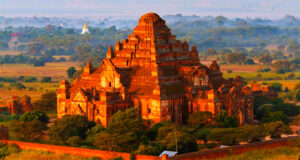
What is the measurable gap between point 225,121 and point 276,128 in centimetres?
350

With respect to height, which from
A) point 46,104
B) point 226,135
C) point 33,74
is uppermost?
point 33,74

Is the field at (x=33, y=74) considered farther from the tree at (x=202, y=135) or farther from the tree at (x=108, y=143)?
the tree at (x=202, y=135)

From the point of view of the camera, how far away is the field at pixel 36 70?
→ 373 feet

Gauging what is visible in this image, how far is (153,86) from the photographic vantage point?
181 feet

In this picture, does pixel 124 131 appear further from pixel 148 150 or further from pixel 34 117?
pixel 34 117

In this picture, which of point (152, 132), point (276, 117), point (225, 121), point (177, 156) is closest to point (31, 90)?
point (276, 117)

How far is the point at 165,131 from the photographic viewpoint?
50.3 m

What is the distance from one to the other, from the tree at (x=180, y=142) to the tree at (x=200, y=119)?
5528 mm

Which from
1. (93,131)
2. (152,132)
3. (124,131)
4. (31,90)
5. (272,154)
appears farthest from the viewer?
(31,90)

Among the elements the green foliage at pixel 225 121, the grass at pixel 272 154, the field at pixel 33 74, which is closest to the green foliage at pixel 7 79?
the field at pixel 33 74

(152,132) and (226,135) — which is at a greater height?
(152,132)

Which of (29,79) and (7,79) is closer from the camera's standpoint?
A: (29,79)

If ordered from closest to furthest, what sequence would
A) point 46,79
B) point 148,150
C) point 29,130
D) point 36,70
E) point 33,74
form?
1. point 148,150
2. point 29,130
3. point 46,79
4. point 33,74
5. point 36,70

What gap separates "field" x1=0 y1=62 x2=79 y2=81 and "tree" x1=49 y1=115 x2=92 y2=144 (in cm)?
5189
